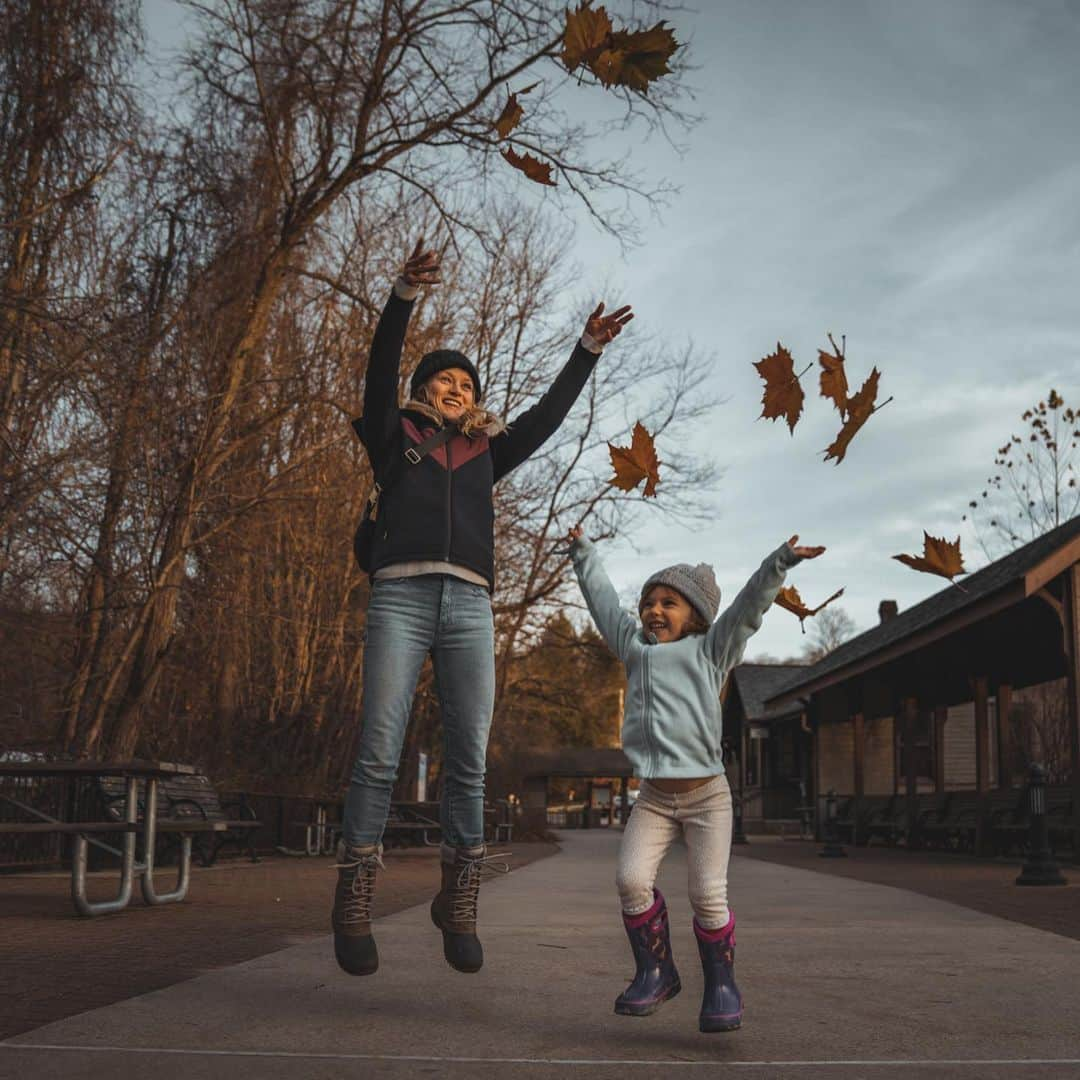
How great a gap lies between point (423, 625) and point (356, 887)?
0.80m

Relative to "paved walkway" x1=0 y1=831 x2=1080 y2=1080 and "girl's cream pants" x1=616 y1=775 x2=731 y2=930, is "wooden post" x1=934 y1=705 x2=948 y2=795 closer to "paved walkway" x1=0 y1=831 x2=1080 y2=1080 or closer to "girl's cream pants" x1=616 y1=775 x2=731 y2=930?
"paved walkway" x1=0 y1=831 x2=1080 y2=1080

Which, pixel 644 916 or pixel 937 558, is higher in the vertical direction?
pixel 937 558

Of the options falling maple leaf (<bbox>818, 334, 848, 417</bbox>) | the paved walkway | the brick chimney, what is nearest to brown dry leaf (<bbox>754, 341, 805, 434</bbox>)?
falling maple leaf (<bbox>818, 334, 848, 417</bbox>)

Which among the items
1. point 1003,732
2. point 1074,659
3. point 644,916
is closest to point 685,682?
point 644,916

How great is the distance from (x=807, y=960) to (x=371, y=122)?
37.8ft

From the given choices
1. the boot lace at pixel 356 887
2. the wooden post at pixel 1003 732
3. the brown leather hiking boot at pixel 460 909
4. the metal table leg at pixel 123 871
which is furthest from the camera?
the wooden post at pixel 1003 732

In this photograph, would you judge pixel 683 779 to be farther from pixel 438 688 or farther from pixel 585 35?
pixel 585 35

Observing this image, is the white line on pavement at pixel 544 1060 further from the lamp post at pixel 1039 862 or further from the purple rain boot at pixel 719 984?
the lamp post at pixel 1039 862

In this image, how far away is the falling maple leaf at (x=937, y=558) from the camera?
415 cm

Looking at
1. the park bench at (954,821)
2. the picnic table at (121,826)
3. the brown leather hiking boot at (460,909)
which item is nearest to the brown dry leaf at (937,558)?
the brown leather hiking boot at (460,909)

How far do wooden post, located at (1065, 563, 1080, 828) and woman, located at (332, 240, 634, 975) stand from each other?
12.3 m

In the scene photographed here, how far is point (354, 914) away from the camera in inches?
153

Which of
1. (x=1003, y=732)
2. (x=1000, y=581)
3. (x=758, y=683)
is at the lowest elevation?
(x=1003, y=732)

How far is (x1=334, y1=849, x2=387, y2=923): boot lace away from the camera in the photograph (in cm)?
387
